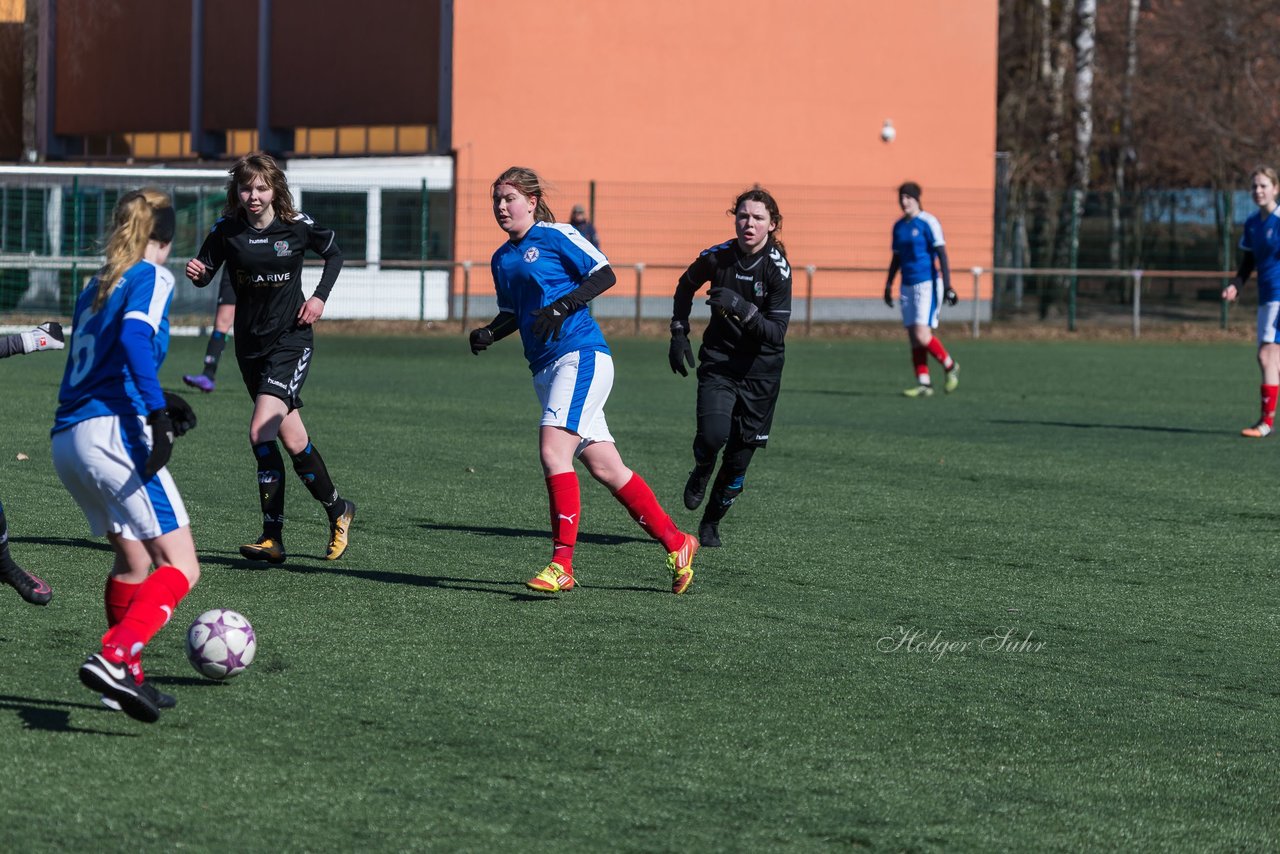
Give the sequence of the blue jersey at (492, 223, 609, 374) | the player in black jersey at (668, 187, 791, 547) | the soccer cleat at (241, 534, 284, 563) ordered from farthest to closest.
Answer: the player in black jersey at (668, 187, 791, 547)
the soccer cleat at (241, 534, 284, 563)
the blue jersey at (492, 223, 609, 374)

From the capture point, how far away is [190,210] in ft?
90.0

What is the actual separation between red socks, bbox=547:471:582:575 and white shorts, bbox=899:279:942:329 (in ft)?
32.9

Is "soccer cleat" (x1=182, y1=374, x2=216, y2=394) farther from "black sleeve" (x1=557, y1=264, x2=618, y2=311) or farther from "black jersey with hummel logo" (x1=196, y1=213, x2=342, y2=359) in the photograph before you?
"black sleeve" (x1=557, y1=264, x2=618, y2=311)

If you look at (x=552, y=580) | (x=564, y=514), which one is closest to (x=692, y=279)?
(x=564, y=514)

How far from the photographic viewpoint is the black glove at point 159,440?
16.8 feet

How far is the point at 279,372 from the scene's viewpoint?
26.6 feet

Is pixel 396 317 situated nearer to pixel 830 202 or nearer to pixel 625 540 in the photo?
pixel 830 202

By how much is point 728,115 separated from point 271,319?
24060 mm

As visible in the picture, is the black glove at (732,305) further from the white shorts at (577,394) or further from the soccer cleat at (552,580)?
the soccer cleat at (552,580)

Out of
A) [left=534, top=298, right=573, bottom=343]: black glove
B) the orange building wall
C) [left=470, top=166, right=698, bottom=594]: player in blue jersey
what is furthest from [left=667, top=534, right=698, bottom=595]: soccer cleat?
the orange building wall

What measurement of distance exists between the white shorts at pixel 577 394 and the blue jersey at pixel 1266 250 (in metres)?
7.99

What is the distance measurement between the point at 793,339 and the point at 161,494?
22.2 meters

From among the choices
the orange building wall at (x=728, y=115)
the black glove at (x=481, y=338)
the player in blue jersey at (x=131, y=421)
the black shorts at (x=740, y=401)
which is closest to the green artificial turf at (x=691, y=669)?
the player in blue jersey at (x=131, y=421)

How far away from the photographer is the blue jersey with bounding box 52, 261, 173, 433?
5172mm
